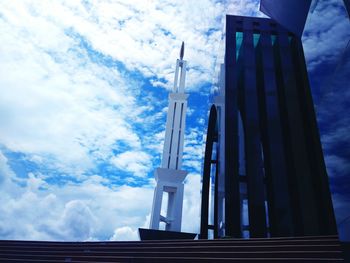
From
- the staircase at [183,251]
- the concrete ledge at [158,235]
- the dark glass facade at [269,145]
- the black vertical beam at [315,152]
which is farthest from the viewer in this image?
the concrete ledge at [158,235]

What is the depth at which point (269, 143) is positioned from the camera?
1644cm

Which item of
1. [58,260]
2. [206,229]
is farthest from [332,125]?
[206,229]

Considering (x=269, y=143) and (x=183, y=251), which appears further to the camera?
(x=269, y=143)

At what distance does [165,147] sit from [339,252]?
26567mm

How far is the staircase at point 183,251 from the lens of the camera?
5199 mm

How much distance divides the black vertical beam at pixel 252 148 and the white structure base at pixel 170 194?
548 inches

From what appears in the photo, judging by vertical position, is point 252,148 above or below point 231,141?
below

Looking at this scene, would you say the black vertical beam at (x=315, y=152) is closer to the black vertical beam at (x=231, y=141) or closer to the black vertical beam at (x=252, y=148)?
the black vertical beam at (x=252, y=148)

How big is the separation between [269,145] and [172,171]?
14571 mm

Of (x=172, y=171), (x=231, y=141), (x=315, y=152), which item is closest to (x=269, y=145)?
(x=231, y=141)

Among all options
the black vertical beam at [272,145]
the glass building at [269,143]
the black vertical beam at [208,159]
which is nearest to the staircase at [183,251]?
the glass building at [269,143]

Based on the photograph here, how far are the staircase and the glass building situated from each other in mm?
7772

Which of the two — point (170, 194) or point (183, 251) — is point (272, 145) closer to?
point (183, 251)

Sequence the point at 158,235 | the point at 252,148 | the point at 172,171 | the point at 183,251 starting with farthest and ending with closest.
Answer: the point at 172,171, the point at 158,235, the point at 252,148, the point at 183,251
